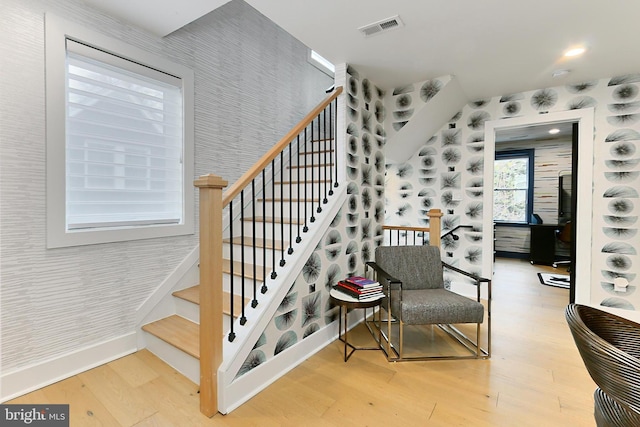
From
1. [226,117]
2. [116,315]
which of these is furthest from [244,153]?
[116,315]

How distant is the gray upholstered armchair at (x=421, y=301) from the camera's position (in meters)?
2.26

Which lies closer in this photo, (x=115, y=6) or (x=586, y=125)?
(x=115, y=6)

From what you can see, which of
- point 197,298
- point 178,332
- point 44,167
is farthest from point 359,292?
point 44,167

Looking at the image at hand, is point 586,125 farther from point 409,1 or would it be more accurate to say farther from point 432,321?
point 432,321

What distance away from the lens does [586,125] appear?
3271mm

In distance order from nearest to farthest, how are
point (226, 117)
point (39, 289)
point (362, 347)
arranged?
point (39, 289)
point (362, 347)
point (226, 117)

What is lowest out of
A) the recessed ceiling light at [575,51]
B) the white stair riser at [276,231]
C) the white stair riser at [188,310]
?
the white stair riser at [188,310]

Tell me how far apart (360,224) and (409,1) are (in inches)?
73.9

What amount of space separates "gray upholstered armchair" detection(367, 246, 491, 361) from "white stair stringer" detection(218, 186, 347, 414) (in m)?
0.64

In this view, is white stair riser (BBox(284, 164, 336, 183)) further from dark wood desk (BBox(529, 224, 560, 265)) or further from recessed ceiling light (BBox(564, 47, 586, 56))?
dark wood desk (BBox(529, 224, 560, 265))

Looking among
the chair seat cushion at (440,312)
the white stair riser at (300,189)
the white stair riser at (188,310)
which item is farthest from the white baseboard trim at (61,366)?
the chair seat cushion at (440,312)

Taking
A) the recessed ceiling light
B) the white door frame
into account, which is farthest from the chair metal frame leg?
the recessed ceiling light

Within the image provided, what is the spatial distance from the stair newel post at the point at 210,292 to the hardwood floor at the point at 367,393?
157mm

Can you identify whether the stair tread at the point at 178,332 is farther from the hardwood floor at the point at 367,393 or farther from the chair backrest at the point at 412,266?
the chair backrest at the point at 412,266
